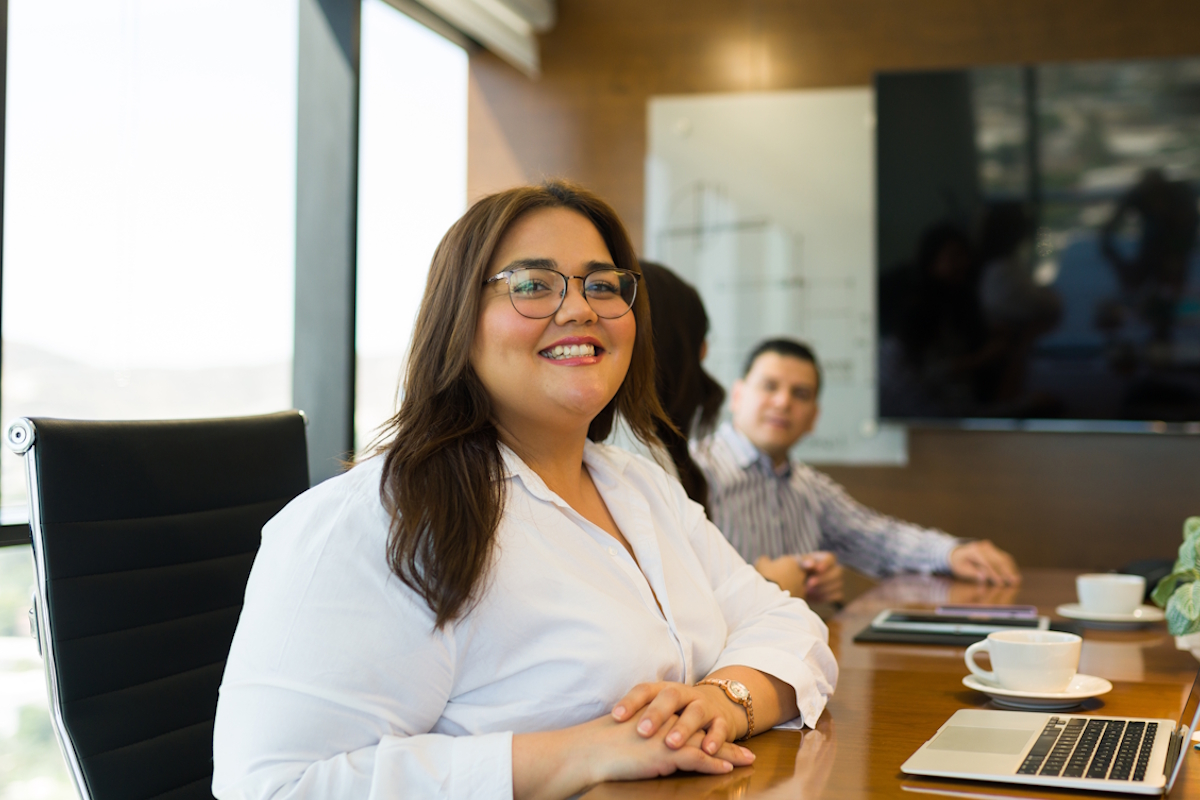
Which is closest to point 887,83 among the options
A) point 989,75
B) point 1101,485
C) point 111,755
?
point 989,75

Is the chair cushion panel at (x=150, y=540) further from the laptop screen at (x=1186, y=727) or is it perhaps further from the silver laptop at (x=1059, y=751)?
the laptop screen at (x=1186, y=727)

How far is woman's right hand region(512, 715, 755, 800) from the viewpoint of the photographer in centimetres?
104

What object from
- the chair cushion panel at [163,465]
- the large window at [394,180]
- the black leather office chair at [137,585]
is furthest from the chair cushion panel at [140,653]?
the large window at [394,180]

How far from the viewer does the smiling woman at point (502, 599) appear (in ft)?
3.37

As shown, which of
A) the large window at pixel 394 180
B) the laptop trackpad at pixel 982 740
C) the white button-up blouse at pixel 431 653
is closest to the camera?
the white button-up blouse at pixel 431 653

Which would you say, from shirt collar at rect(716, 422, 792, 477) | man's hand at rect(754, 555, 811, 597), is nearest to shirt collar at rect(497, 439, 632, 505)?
man's hand at rect(754, 555, 811, 597)

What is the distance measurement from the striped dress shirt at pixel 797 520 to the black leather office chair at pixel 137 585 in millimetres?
1344

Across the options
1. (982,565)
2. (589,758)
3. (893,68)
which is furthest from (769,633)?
(893,68)

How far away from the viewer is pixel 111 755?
1313mm

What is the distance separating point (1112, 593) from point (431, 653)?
1467mm

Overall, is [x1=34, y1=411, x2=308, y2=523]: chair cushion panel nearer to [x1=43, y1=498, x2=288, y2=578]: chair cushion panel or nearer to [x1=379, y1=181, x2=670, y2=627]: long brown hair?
[x1=43, y1=498, x2=288, y2=578]: chair cushion panel

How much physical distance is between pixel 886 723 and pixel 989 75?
3088 mm

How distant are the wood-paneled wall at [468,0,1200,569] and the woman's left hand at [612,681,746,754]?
296 centimetres

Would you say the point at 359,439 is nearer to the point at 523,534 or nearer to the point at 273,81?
the point at 273,81
